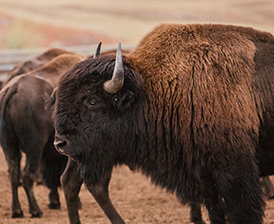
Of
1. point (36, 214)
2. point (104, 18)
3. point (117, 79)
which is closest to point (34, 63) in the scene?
point (36, 214)

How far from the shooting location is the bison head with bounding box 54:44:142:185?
4.84 metres

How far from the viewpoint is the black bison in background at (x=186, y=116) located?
4.74m

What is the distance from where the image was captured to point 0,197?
8672 mm

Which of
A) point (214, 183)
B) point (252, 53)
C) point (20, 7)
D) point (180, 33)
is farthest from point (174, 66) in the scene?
point (20, 7)

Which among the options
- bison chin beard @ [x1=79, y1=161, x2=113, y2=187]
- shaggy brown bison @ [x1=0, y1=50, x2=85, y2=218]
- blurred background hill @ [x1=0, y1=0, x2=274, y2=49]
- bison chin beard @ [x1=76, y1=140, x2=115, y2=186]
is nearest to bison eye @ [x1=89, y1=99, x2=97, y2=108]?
bison chin beard @ [x1=76, y1=140, x2=115, y2=186]

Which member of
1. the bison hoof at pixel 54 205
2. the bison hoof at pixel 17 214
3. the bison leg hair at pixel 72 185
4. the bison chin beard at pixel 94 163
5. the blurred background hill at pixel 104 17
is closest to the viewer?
the bison chin beard at pixel 94 163

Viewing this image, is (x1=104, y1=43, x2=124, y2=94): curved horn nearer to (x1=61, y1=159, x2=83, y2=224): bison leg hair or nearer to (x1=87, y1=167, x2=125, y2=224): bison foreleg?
(x1=87, y1=167, x2=125, y2=224): bison foreleg

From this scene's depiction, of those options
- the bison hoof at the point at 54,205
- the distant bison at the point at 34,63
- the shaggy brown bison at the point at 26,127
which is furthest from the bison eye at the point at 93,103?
the distant bison at the point at 34,63

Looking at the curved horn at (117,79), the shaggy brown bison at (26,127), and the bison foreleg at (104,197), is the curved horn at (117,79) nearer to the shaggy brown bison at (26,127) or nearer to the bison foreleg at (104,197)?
the bison foreleg at (104,197)

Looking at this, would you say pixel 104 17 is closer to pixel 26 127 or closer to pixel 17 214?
pixel 26 127

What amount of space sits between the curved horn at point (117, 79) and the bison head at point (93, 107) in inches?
1.7

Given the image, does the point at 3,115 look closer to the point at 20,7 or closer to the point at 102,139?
the point at 102,139

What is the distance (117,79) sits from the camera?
4.68 m

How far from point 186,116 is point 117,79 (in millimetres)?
760
